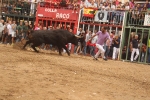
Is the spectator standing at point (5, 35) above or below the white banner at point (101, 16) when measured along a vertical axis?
below

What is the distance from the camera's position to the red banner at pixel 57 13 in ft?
75.4

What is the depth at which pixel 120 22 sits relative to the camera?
21375 mm

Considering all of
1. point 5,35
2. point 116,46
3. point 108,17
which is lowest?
point 116,46

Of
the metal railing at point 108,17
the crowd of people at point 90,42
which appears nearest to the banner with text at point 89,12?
the metal railing at point 108,17

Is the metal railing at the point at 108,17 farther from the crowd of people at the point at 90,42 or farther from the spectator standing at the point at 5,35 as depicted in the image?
the spectator standing at the point at 5,35

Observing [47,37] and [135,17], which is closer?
[47,37]

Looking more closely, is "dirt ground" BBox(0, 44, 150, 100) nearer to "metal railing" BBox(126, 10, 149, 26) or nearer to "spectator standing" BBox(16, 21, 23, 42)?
"metal railing" BBox(126, 10, 149, 26)

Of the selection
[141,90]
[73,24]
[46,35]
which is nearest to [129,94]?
[141,90]

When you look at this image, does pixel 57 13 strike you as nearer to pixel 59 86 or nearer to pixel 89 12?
pixel 89 12

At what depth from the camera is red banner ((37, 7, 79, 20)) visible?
22969 mm

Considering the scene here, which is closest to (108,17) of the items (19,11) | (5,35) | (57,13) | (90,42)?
(90,42)

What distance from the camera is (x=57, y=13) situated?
2347cm

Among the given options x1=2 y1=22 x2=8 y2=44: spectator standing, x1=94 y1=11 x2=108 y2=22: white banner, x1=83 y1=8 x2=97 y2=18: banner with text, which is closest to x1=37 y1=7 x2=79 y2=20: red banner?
x1=83 y1=8 x2=97 y2=18: banner with text

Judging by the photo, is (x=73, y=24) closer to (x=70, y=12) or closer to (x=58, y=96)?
(x=70, y=12)
